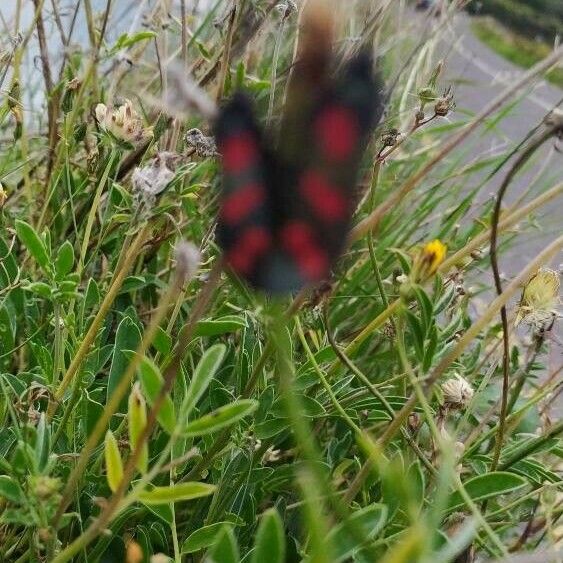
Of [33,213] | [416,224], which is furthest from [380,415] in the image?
[416,224]

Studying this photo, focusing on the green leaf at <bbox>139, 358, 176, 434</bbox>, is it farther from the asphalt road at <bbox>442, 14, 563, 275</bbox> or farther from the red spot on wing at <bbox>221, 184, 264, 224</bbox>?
the asphalt road at <bbox>442, 14, 563, 275</bbox>

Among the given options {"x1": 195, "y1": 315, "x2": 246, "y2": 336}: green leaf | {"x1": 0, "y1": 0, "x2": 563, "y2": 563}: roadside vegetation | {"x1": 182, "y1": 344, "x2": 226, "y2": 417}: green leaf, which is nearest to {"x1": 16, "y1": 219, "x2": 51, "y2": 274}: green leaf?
{"x1": 0, "y1": 0, "x2": 563, "y2": 563}: roadside vegetation

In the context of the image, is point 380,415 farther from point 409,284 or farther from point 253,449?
point 409,284

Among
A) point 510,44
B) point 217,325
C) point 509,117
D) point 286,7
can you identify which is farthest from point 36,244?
point 510,44

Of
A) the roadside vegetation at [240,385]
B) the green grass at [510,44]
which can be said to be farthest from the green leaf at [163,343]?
the green grass at [510,44]

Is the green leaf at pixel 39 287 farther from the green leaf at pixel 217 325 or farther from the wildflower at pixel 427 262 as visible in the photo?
the wildflower at pixel 427 262
